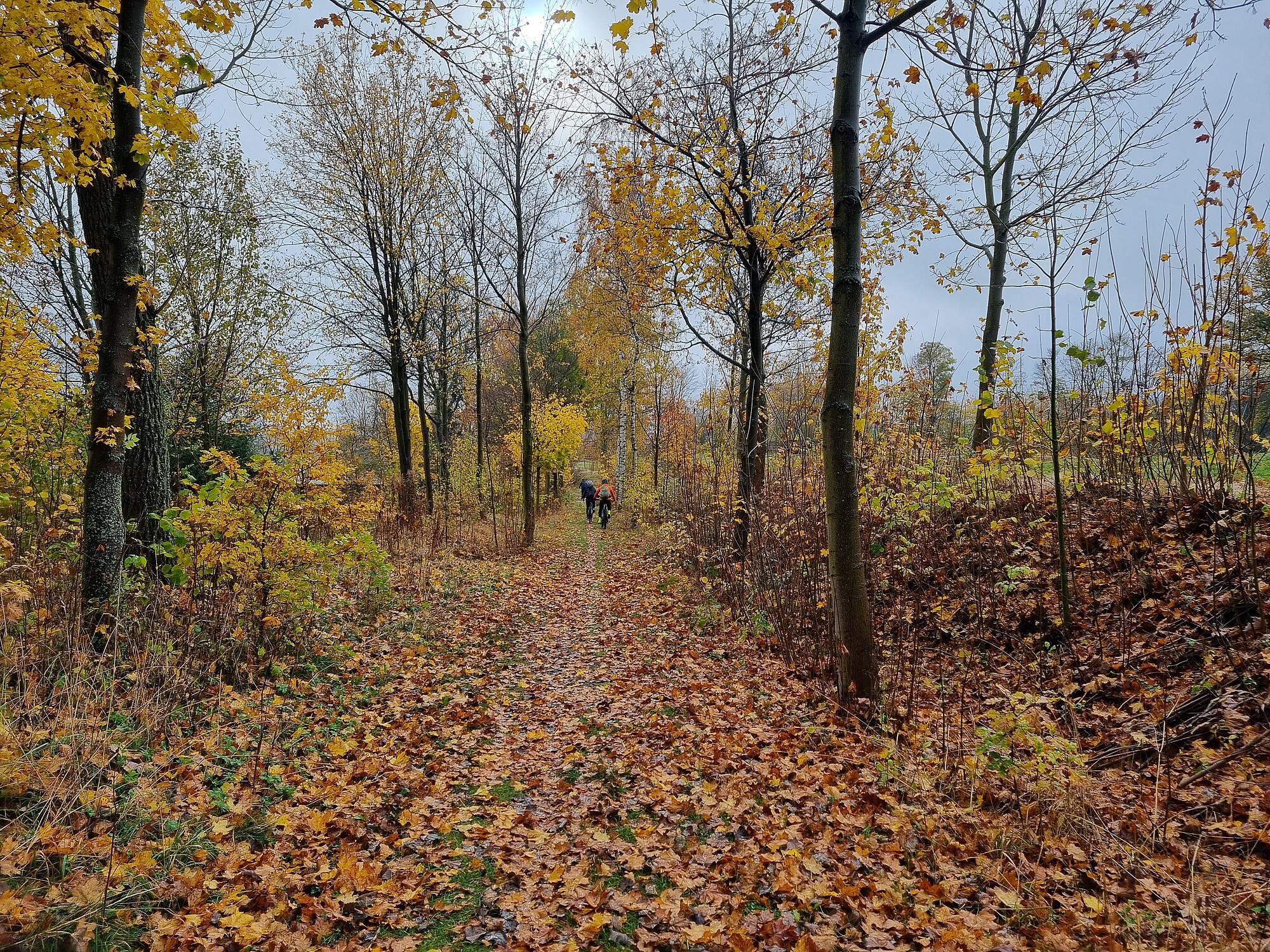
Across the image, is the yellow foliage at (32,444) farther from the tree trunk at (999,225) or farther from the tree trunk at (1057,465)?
the tree trunk at (999,225)

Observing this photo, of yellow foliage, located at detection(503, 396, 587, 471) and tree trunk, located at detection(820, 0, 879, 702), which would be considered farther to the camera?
yellow foliage, located at detection(503, 396, 587, 471)

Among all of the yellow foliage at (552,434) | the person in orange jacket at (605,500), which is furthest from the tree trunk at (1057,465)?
the yellow foliage at (552,434)

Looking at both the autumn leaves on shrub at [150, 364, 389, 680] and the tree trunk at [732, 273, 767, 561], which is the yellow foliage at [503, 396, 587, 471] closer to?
the tree trunk at [732, 273, 767, 561]

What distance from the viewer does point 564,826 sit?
363cm

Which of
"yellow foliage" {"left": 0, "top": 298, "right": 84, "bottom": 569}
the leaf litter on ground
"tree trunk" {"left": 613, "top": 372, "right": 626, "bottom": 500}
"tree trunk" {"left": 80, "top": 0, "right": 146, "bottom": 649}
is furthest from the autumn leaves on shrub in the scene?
"tree trunk" {"left": 613, "top": 372, "right": 626, "bottom": 500}

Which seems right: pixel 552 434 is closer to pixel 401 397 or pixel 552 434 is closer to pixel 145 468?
pixel 401 397

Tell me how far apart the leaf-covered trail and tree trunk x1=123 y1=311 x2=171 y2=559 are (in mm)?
2394

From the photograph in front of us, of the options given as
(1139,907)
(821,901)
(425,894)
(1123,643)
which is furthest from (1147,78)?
(425,894)

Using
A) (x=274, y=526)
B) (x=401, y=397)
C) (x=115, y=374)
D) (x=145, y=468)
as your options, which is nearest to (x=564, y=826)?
(x=274, y=526)

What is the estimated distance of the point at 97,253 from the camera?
510 centimetres

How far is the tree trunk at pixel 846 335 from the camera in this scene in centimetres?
418

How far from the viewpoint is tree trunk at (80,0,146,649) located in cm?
457

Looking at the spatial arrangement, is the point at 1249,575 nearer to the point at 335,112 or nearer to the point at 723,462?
the point at 723,462

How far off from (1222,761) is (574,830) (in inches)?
139
